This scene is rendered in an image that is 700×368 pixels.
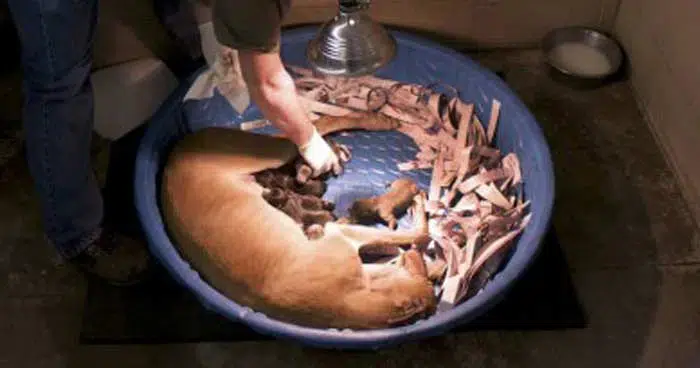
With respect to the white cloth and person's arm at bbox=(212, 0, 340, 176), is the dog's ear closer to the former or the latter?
person's arm at bbox=(212, 0, 340, 176)

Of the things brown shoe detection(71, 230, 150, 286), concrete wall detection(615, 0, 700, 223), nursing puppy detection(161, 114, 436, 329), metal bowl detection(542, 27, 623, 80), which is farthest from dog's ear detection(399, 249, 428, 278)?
metal bowl detection(542, 27, 623, 80)

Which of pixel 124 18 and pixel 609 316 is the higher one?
pixel 124 18

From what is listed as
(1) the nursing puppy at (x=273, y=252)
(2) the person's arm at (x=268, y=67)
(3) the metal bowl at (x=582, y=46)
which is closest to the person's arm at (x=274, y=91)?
(2) the person's arm at (x=268, y=67)

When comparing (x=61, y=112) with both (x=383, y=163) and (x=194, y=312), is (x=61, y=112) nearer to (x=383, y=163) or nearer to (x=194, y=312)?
(x=194, y=312)

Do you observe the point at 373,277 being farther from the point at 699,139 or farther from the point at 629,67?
the point at 629,67

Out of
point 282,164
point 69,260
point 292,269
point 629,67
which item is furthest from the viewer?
point 629,67

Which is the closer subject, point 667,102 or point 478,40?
point 667,102

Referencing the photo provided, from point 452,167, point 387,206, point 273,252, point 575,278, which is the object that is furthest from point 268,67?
point 575,278

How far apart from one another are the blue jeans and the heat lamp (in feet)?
1.44

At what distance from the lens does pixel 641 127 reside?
2189 mm

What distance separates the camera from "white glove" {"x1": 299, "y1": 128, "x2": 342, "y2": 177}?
6.22 feet

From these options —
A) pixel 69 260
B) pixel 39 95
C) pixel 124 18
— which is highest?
pixel 39 95

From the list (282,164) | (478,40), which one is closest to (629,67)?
(478,40)

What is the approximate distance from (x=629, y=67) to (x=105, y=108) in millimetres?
1365
